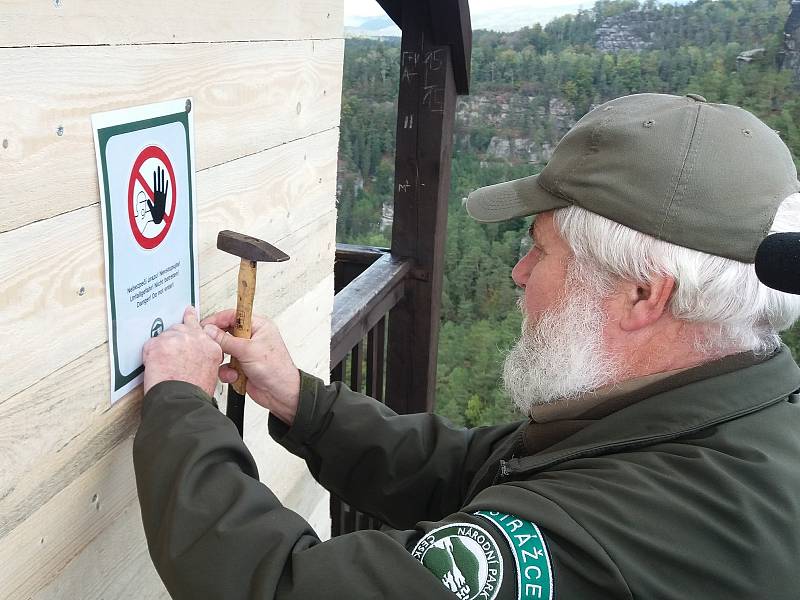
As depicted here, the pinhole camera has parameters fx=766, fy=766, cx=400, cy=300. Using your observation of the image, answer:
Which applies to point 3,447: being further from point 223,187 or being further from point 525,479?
point 525,479

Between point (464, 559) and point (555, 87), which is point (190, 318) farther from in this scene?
point (555, 87)

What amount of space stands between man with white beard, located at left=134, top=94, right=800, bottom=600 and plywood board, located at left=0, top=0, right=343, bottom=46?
1.64 ft

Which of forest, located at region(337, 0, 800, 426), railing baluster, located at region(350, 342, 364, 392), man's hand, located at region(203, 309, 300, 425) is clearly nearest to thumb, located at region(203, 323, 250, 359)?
man's hand, located at region(203, 309, 300, 425)

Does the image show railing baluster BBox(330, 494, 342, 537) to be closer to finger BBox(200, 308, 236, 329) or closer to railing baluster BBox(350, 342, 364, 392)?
railing baluster BBox(350, 342, 364, 392)

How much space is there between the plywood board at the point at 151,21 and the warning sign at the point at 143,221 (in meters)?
0.11

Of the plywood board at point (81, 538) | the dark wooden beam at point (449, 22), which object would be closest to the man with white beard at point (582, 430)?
the plywood board at point (81, 538)

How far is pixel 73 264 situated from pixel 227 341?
0.44 meters

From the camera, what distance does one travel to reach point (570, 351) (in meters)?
1.48

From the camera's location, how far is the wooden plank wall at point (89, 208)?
36.2 inches

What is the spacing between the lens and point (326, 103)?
1.91m

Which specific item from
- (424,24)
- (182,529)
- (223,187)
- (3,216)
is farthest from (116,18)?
(424,24)

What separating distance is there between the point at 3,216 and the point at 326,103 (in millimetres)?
1134

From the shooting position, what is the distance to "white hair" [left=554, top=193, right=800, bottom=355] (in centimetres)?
137

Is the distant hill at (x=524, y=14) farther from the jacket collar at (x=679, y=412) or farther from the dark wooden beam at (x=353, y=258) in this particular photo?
the jacket collar at (x=679, y=412)
